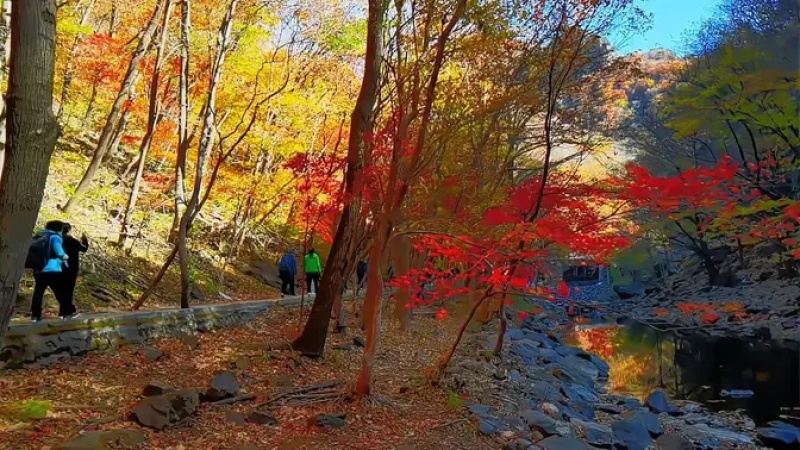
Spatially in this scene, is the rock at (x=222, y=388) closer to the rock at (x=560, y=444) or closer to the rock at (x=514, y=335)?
the rock at (x=560, y=444)

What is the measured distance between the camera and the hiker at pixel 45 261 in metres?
7.62

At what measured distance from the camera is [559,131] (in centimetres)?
1497

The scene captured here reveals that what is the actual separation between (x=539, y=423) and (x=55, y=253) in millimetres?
7127

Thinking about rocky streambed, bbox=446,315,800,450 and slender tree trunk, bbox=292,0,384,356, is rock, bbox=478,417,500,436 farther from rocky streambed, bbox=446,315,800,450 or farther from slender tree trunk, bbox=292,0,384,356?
slender tree trunk, bbox=292,0,384,356

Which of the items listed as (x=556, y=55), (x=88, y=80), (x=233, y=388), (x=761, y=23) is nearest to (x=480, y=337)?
Answer: (x=556, y=55)

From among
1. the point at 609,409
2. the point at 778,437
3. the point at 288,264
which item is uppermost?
the point at 288,264

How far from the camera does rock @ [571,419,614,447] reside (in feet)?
29.3

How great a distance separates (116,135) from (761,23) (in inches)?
1083

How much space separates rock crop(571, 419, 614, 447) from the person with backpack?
8.03 metres

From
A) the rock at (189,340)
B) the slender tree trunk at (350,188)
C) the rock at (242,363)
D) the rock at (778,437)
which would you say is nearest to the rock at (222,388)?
the rock at (242,363)

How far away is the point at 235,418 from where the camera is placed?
636 cm

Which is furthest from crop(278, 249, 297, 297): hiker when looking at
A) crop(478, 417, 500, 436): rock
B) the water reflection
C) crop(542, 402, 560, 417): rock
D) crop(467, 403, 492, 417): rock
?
crop(478, 417, 500, 436): rock

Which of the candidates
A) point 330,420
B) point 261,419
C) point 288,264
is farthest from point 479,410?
point 288,264

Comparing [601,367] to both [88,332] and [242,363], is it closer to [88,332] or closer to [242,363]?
[242,363]
